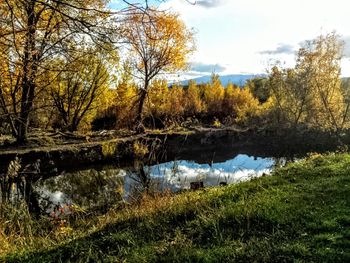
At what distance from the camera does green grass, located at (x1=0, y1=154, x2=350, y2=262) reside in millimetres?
4441

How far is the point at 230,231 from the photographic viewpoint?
204 inches

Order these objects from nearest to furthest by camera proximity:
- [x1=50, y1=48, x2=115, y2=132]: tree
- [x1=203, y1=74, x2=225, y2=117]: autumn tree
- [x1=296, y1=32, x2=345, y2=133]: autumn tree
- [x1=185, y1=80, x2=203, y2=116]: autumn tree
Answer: [x1=50, y1=48, x2=115, y2=132]: tree → [x1=296, y1=32, x2=345, y2=133]: autumn tree → [x1=185, y1=80, x2=203, y2=116]: autumn tree → [x1=203, y1=74, x2=225, y2=117]: autumn tree

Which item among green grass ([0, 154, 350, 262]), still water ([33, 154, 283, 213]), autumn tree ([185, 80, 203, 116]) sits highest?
autumn tree ([185, 80, 203, 116])

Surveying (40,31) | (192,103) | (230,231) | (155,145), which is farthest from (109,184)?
(192,103)

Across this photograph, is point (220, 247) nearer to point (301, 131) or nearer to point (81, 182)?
point (81, 182)

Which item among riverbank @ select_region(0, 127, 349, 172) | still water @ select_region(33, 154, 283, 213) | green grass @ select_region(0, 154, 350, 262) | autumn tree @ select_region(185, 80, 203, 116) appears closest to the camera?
green grass @ select_region(0, 154, 350, 262)

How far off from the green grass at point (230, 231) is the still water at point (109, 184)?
74.7 inches

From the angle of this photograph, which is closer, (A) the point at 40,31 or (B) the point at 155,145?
(B) the point at 155,145

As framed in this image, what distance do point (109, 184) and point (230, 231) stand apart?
884 centimetres

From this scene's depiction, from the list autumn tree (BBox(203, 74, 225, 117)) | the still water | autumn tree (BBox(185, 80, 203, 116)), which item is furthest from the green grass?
autumn tree (BBox(203, 74, 225, 117))

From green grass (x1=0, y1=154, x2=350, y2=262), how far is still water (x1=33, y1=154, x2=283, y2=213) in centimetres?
190

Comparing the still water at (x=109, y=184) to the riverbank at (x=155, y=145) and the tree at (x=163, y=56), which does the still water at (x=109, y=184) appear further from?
the tree at (x=163, y=56)

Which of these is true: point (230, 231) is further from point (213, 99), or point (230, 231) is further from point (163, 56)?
point (213, 99)

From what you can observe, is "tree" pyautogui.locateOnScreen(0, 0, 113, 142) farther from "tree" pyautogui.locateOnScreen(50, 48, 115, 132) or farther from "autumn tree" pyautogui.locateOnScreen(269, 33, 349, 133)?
"autumn tree" pyautogui.locateOnScreen(269, 33, 349, 133)
